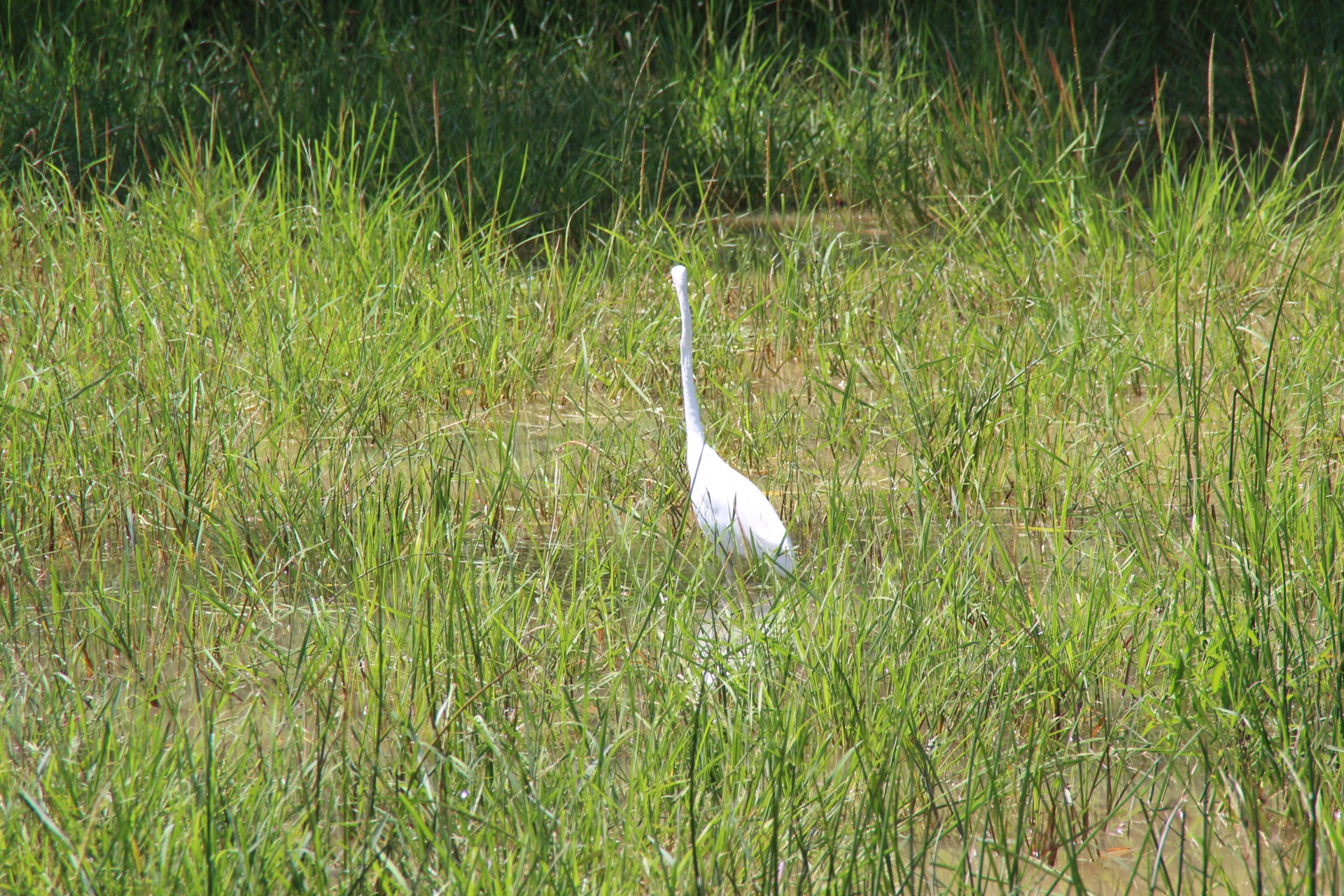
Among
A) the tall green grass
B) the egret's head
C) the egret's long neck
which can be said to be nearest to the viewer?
the tall green grass

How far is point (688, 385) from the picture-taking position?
2973mm

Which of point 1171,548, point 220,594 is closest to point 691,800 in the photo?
point 220,594

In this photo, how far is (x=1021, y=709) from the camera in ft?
6.93

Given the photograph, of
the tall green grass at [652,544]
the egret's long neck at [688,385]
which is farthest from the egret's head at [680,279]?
the tall green grass at [652,544]

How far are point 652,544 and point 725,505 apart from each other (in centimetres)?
42

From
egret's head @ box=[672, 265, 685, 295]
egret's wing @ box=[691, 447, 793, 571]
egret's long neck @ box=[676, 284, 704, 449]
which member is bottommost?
egret's wing @ box=[691, 447, 793, 571]

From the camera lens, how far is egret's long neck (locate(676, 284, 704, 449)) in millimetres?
2938

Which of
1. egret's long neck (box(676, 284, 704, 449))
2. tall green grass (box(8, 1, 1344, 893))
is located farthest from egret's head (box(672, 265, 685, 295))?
tall green grass (box(8, 1, 1344, 893))

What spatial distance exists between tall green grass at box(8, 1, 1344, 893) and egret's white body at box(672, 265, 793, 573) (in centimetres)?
7

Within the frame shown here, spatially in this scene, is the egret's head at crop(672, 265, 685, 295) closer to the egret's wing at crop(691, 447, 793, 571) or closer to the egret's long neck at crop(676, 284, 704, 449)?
the egret's long neck at crop(676, 284, 704, 449)

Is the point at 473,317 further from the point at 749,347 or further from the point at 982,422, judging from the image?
the point at 982,422

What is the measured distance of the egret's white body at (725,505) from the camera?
267 cm

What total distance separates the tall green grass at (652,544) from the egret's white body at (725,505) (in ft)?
0.24

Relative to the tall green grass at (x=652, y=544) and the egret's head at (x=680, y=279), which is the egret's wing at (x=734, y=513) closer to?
the tall green grass at (x=652, y=544)
